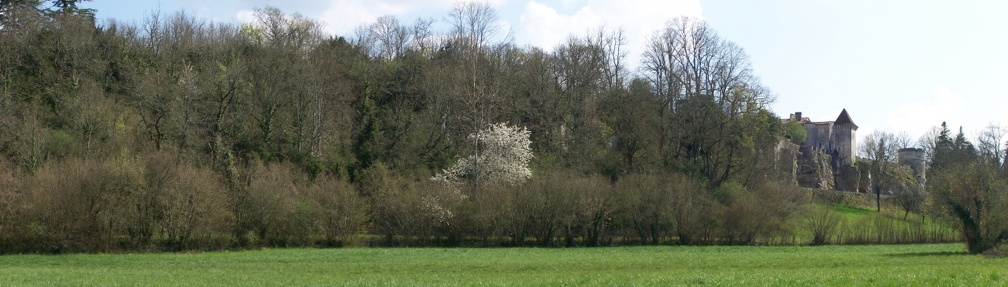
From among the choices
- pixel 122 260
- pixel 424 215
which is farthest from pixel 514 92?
pixel 122 260

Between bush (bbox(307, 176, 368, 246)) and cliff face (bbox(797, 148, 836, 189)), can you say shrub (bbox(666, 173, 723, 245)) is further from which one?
cliff face (bbox(797, 148, 836, 189))

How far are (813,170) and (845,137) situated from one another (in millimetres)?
24712

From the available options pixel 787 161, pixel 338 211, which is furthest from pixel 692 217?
pixel 787 161

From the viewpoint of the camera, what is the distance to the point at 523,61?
80125 mm

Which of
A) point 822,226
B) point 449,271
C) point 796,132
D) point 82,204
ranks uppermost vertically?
point 796,132

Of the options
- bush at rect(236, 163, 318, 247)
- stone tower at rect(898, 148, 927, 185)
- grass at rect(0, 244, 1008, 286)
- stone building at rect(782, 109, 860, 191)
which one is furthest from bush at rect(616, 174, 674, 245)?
stone tower at rect(898, 148, 927, 185)

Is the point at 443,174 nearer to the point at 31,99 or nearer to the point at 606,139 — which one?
the point at 606,139

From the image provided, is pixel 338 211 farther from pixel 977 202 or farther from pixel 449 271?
pixel 977 202

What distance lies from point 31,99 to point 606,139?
40059 mm

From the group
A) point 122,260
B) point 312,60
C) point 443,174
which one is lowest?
point 122,260

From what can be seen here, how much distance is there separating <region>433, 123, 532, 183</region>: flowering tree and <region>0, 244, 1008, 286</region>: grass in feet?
51.2

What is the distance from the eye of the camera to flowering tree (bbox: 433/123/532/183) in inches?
2338

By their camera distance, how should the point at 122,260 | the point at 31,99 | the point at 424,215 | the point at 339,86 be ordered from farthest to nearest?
the point at 339,86, the point at 31,99, the point at 424,215, the point at 122,260

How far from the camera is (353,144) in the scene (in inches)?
2542
